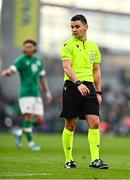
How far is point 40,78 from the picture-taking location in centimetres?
1672

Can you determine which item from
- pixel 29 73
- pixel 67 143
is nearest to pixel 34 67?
pixel 29 73

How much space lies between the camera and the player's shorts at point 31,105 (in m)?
16.4

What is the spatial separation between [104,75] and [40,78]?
32.2 m

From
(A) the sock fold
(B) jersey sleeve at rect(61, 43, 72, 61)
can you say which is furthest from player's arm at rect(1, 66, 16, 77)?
(B) jersey sleeve at rect(61, 43, 72, 61)

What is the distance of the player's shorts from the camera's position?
16.4m

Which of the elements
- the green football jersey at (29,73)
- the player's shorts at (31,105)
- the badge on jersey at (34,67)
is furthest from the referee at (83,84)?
the player's shorts at (31,105)

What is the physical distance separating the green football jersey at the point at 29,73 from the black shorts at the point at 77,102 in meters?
5.66

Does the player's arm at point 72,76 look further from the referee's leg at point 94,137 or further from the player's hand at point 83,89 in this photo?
the referee's leg at point 94,137

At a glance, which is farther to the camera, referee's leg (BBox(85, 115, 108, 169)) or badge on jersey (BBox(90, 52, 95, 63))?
badge on jersey (BBox(90, 52, 95, 63))

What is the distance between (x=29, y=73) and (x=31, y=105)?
68 cm

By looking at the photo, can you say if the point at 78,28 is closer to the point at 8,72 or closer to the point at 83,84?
the point at 83,84

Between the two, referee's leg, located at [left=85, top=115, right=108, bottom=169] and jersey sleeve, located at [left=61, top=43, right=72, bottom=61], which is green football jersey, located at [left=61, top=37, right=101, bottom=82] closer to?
jersey sleeve, located at [left=61, top=43, right=72, bottom=61]

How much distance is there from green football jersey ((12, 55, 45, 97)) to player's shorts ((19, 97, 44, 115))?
0.31 feet

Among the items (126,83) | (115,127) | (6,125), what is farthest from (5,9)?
(126,83)
